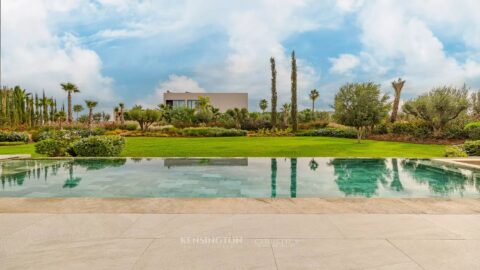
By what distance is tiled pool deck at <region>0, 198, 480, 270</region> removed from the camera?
2.75m

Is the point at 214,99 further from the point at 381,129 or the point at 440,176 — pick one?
the point at 440,176

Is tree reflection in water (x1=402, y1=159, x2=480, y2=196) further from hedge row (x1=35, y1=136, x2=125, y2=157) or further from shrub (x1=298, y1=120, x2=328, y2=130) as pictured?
shrub (x1=298, y1=120, x2=328, y2=130)

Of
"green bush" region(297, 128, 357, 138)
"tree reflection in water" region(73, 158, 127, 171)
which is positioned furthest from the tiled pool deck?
"green bush" region(297, 128, 357, 138)

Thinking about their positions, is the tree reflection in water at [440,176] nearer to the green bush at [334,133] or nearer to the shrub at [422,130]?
the shrub at [422,130]

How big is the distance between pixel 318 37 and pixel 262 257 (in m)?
13.8

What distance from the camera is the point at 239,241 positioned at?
318 centimetres

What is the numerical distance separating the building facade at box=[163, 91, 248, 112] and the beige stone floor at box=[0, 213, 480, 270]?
4832cm

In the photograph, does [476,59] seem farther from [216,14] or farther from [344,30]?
[216,14]

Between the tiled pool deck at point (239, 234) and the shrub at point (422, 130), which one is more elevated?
the shrub at point (422, 130)

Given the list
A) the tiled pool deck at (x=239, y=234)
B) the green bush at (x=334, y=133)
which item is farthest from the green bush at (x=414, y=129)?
the tiled pool deck at (x=239, y=234)

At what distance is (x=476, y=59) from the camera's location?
17.9 metres

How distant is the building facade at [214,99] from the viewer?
52094 mm

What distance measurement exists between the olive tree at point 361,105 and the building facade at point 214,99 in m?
31.7

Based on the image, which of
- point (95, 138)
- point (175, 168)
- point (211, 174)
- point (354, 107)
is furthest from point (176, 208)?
point (354, 107)
